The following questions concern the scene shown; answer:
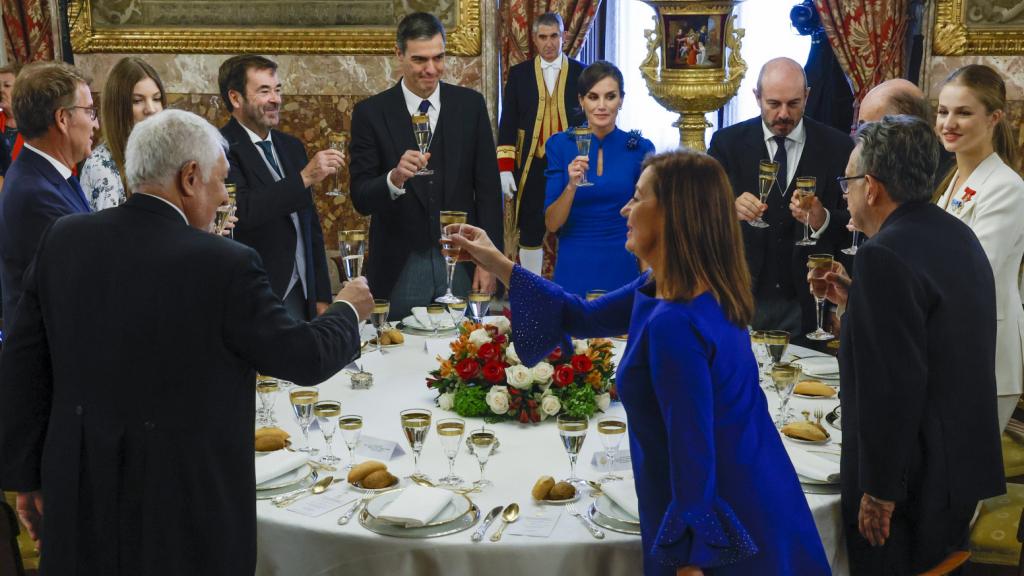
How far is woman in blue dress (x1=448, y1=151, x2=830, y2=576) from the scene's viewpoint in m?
1.88

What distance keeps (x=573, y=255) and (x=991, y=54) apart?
363 centimetres

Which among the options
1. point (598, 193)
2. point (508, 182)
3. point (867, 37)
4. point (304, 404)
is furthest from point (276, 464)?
point (867, 37)

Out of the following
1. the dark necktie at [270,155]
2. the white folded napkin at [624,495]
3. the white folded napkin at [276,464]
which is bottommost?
the white folded napkin at [624,495]

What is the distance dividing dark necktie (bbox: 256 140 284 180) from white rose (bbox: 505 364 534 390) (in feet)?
5.81

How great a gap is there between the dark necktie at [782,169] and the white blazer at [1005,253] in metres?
0.88

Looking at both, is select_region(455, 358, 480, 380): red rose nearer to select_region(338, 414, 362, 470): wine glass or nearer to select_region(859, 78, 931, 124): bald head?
select_region(338, 414, 362, 470): wine glass

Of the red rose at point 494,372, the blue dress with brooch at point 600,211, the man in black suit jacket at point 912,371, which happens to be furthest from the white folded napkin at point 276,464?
the blue dress with brooch at point 600,211

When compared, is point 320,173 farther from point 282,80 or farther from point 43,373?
point 282,80

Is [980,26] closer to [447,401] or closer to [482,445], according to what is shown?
[447,401]

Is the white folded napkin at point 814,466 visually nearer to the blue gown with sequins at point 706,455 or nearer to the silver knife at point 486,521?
the blue gown with sequins at point 706,455

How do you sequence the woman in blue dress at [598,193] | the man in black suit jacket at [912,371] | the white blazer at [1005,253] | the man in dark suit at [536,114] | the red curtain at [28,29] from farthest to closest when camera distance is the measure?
the red curtain at [28,29] < the man in dark suit at [536,114] < the woman in blue dress at [598,193] < the white blazer at [1005,253] < the man in black suit jacket at [912,371]

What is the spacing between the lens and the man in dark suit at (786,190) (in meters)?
3.87

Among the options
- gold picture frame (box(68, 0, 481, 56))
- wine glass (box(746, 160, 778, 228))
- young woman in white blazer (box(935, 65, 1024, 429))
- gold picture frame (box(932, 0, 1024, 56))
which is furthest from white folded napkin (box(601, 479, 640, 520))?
gold picture frame (box(932, 0, 1024, 56))

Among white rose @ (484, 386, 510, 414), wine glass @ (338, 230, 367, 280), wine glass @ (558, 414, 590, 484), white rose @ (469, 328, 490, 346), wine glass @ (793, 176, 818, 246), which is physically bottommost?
white rose @ (484, 386, 510, 414)
